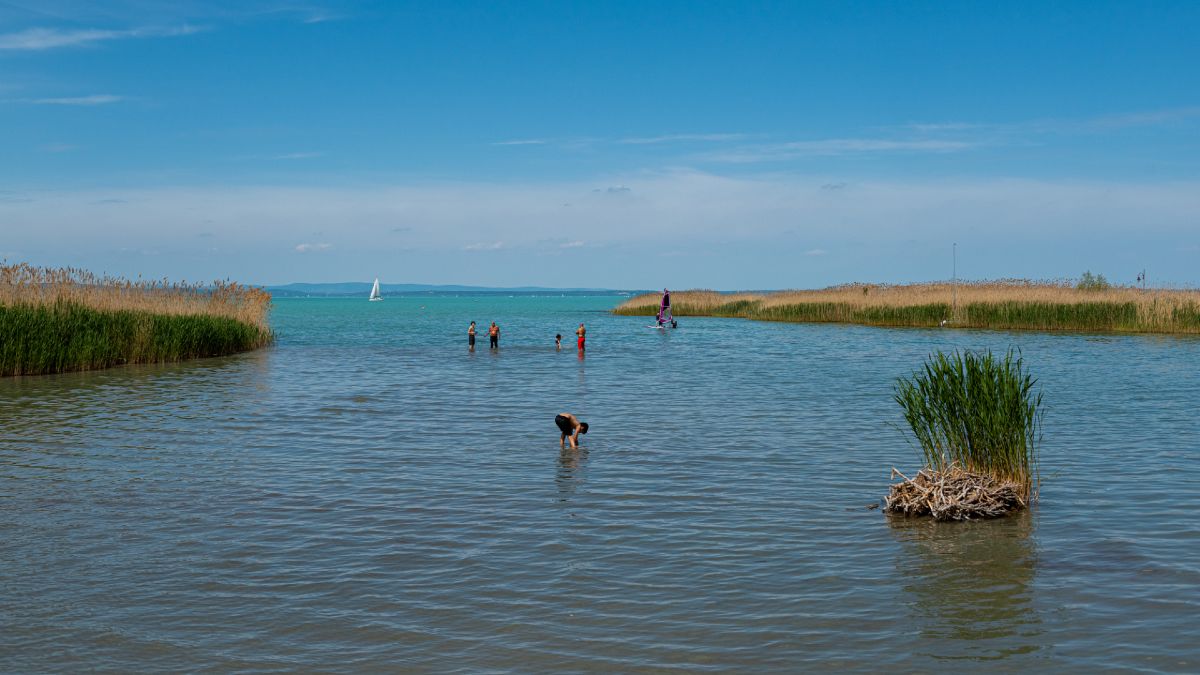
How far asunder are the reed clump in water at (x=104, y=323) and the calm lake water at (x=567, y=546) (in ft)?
26.4

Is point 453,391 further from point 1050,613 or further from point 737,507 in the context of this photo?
point 1050,613

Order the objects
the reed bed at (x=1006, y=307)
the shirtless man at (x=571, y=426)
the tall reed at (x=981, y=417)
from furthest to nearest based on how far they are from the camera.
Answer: the reed bed at (x=1006, y=307), the shirtless man at (x=571, y=426), the tall reed at (x=981, y=417)

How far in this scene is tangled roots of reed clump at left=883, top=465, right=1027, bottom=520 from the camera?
11.2m

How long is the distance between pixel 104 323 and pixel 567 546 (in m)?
26.7

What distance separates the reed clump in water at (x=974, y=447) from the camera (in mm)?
11328

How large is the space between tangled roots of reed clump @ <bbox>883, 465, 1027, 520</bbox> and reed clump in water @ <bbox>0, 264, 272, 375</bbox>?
84.9ft

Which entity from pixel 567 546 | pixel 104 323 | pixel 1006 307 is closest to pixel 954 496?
pixel 567 546

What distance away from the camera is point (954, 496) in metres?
11.3

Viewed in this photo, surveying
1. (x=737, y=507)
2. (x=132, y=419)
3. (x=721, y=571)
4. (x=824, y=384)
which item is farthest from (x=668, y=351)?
(x=721, y=571)

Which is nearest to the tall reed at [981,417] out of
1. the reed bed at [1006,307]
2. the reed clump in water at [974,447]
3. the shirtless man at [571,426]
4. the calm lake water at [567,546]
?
the reed clump in water at [974,447]

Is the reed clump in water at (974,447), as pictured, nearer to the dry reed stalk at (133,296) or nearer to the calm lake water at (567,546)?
the calm lake water at (567,546)

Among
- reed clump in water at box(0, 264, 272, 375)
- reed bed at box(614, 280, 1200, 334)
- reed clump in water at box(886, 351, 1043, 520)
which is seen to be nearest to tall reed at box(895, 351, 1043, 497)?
reed clump in water at box(886, 351, 1043, 520)

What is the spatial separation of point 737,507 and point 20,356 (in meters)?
24.2

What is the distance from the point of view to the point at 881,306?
63.0 m
